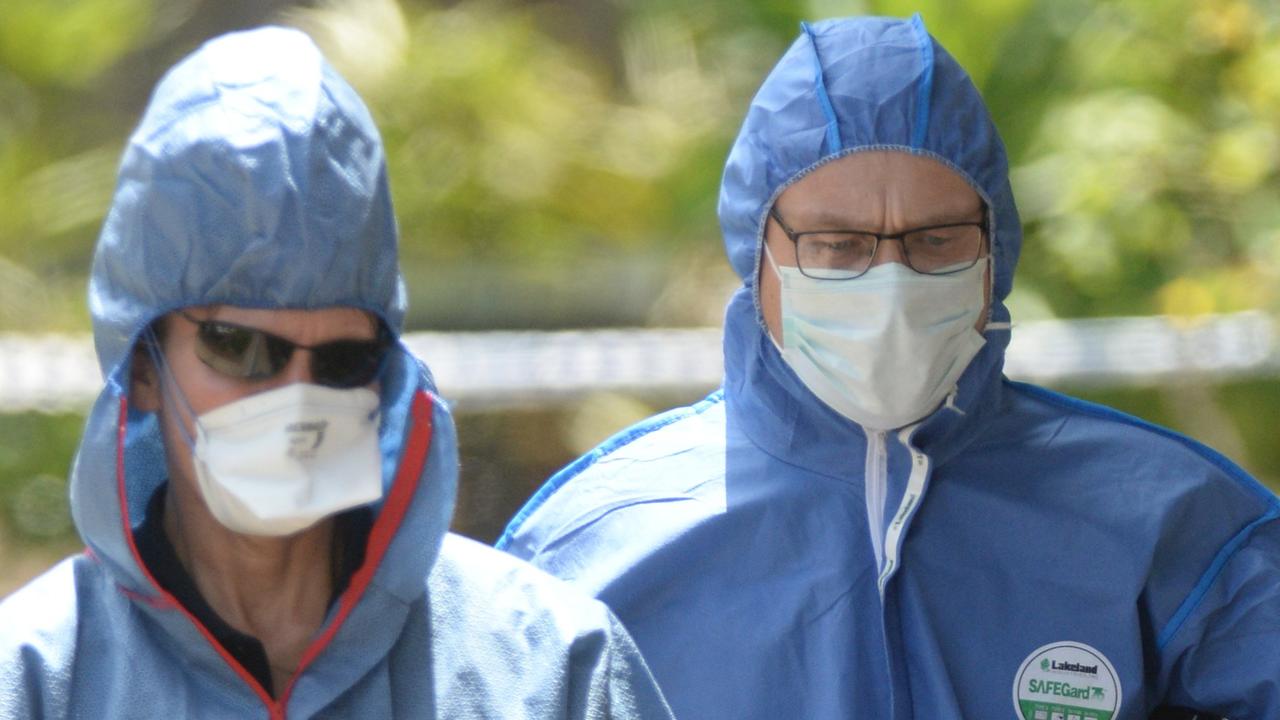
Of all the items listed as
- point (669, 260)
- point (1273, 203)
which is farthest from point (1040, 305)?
point (669, 260)

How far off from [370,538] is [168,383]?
0.30m

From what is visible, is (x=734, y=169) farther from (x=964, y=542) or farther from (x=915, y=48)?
(x=964, y=542)

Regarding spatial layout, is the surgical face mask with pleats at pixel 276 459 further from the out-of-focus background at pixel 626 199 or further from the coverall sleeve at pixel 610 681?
the out-of-focus background at pixel 626 199

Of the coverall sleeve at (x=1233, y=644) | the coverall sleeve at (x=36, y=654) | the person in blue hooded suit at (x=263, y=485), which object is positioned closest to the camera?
the coverall sleeve at (x=36, y=654)

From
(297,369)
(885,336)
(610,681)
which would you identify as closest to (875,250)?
(885,336)

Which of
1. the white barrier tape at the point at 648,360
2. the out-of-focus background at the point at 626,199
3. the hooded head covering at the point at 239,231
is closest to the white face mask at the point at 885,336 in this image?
the hooded head covering at the point at 239,231

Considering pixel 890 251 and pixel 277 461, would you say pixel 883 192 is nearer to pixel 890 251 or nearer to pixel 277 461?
pixel 890 251

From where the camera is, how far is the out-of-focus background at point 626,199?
555cm

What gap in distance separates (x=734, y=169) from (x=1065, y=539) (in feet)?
2.50

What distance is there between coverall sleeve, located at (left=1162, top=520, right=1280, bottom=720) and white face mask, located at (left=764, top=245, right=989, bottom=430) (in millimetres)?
479

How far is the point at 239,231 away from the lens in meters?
2.01

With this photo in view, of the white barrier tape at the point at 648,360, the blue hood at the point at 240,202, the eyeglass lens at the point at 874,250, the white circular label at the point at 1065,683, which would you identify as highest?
the blue hood at the point at 240,202

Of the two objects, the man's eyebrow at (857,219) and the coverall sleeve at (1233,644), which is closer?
the coverall sleeve at (1233,644)

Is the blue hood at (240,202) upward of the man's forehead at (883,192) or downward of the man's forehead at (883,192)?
upward
